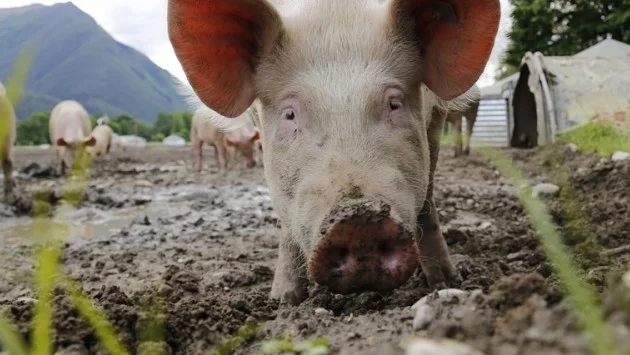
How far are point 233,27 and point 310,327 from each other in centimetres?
169

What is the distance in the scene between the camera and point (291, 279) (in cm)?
347

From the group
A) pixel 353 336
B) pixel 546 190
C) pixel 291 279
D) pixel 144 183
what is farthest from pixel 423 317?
pixel 144 183

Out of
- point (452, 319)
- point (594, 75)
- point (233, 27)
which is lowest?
point (452, 319)

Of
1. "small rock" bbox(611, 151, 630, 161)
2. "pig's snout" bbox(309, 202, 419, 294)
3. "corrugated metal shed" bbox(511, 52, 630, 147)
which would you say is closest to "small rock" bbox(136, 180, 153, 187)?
"small rock" bbox(611, 151, 630, 161)

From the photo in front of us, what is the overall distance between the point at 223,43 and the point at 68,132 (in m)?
15.5

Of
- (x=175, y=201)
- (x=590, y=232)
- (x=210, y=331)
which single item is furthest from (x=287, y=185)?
(x=175, y=201)

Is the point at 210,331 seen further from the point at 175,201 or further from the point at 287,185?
the point at 175,201

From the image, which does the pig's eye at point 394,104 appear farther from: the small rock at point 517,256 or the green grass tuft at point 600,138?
the green grass tuft at point 600,138

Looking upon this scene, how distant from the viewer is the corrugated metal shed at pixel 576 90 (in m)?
12.4

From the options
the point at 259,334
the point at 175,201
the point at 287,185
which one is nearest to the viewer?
the point at 259,334

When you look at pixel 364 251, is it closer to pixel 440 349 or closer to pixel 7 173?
pixel 440 349

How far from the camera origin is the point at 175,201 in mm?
9555

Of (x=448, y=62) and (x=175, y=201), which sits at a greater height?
(x=448, y=62)

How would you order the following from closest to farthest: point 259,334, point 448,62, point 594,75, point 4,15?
point 4,15, point 259,334, point 448,62, point 594,75
